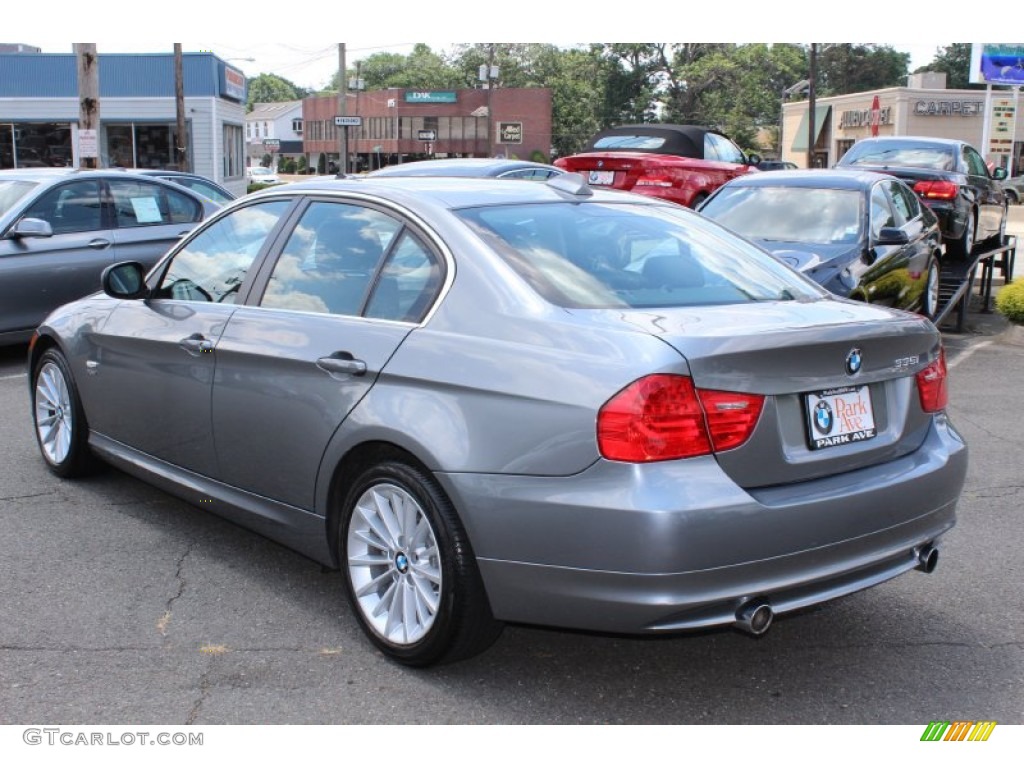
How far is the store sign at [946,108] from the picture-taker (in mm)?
54438

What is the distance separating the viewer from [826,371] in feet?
11.3

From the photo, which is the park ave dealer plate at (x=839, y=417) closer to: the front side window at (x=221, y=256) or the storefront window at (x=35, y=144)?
the front side window at (x=221, y=256)

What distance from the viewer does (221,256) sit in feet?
16.4

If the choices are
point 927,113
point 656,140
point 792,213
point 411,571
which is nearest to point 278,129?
point 927,113

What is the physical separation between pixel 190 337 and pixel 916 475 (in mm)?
2944

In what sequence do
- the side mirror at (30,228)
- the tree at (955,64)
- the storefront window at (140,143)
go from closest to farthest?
the side mirror at (30,228)
the storefront window at (140,143)
the tree at (955,64)

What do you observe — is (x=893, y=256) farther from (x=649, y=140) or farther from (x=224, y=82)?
(x=224, y=82)

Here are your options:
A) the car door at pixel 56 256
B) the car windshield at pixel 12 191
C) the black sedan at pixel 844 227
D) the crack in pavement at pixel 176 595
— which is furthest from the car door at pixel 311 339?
the car windshield at pixel 12 191

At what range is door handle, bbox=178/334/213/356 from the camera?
4.63m

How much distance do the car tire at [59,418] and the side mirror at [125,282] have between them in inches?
29.3

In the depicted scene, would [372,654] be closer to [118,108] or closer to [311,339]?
[311,339]

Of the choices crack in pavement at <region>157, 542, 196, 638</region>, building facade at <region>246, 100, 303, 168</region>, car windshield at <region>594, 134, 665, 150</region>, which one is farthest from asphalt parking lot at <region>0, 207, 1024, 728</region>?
building facade at <region>246, 100, 303, 168</region>

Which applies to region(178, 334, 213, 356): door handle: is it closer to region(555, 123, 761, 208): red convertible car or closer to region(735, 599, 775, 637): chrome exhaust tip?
region(735, 599, 775, 637): chrome exhaust tip
